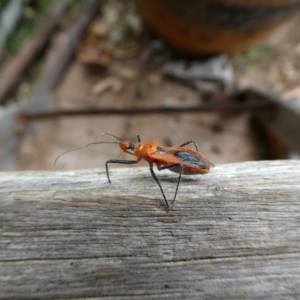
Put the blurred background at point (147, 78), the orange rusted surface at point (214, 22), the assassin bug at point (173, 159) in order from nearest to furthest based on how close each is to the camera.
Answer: the assassin bug at point (173, 159)
the orange rusted surface at point (214, 22)
the blurred background at point (147, 78)

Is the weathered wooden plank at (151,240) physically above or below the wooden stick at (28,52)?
below

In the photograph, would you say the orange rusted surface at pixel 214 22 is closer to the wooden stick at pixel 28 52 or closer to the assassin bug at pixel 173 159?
the wooden stick at pixel 28 52

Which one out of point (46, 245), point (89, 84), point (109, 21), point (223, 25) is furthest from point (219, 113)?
point (46, 245)

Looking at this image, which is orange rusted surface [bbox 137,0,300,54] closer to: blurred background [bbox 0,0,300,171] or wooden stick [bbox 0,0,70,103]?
blurred background [bbox 0,0,300,171]

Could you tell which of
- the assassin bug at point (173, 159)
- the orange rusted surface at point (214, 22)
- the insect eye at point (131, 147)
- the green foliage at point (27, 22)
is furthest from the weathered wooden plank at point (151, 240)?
the green foliage at point (27, 22)

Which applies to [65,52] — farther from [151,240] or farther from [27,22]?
[151,240]

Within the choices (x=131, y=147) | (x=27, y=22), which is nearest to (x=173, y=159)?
(x=131, y=147)

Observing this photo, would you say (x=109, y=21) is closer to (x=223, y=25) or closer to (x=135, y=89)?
(x=135, y=89)
